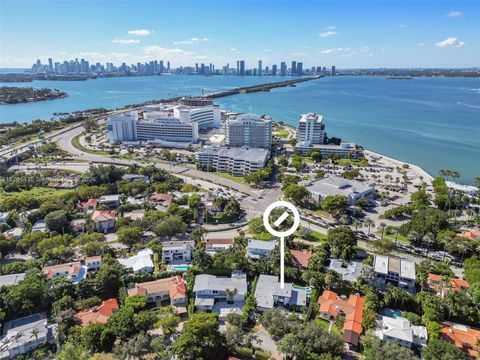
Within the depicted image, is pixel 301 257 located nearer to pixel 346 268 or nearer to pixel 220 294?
pixel 346 268

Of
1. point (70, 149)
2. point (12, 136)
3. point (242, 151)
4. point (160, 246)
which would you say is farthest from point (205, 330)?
point (12, 136)

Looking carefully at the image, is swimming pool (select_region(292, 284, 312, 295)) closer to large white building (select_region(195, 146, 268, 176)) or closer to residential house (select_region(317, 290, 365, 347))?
residential house (select_region(317, 290, 365, 347))

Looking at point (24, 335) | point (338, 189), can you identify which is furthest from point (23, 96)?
point (24, 335)

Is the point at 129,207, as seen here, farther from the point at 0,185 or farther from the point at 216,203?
the point at 0,185

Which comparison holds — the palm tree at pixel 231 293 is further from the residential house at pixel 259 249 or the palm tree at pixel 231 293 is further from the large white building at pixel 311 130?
the large white building at pixel 311 130

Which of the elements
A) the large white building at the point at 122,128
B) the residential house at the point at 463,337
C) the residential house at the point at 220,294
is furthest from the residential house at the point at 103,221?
the large white building at the point at 122,128

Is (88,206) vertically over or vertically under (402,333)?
over
